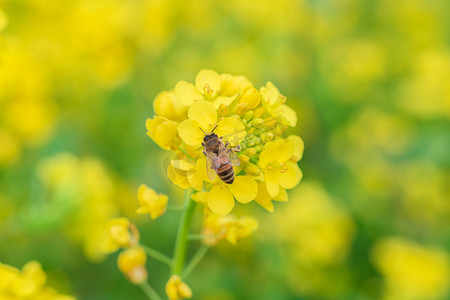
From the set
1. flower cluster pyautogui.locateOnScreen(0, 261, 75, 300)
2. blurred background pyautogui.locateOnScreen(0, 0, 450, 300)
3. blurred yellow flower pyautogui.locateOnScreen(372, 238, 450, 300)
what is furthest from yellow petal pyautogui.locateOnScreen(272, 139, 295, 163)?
blurred yellow flower pyautogui.locateOnScreen(372, 238, 450, 300)

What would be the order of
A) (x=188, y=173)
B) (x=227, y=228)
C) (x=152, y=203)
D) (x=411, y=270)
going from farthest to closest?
(x=411, y=270)
(x=227, y=228)
(x=152, y=203)
(x=188, y=173)

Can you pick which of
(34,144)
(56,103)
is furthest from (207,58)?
(34,144)

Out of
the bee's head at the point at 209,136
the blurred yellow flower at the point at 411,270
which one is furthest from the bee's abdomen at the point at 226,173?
the blurred yellow flower at the point at 411,270

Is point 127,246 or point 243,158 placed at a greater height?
point 243,158

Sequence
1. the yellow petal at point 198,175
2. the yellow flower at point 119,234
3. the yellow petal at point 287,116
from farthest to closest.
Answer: the yellow flower at point 119,234 < the yellow petal at point 287,116 < the yellow petal at point 198,175

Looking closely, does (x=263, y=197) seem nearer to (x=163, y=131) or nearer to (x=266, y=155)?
(x=266, y=155)

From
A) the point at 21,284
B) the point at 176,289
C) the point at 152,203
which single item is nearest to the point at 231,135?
the point at 152,203

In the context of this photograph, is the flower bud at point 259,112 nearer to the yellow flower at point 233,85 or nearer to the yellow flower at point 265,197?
the yellow flower at point 233,85
